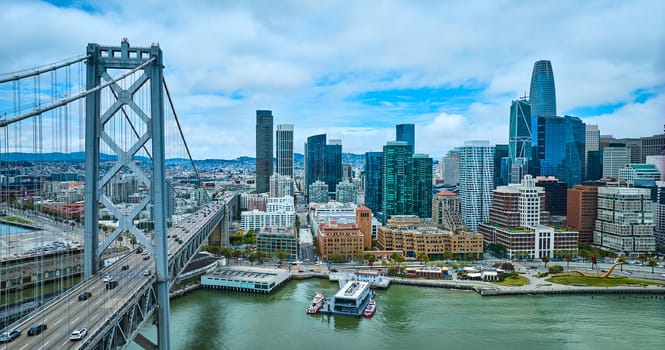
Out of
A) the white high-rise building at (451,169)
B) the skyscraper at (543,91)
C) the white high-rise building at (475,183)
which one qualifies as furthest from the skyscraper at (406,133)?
the white high-rise building at (475,183)

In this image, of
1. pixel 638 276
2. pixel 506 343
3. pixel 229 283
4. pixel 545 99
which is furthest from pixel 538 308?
pixel 545 99

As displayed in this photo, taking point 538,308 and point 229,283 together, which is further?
point 229,283

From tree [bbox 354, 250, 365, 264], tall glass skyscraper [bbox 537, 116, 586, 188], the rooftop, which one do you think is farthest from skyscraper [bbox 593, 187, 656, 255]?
tall glass skyscraper [bbox 537, 116, 586, 188]

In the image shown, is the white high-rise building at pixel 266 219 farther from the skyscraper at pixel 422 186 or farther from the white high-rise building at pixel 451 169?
the white high-rise building at pixel 451 169

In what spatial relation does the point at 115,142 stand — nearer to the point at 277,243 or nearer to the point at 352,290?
the point at 352,290

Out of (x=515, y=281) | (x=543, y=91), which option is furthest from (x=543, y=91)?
(x=515, y=281)

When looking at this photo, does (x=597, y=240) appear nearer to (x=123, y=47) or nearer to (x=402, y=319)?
(x=402, y=319)

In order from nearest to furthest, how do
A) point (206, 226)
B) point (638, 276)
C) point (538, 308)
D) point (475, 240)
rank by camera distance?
1. point (538, 308)
2. point (206, 226)
3. point (638, 276)
4. point (475, 240)
